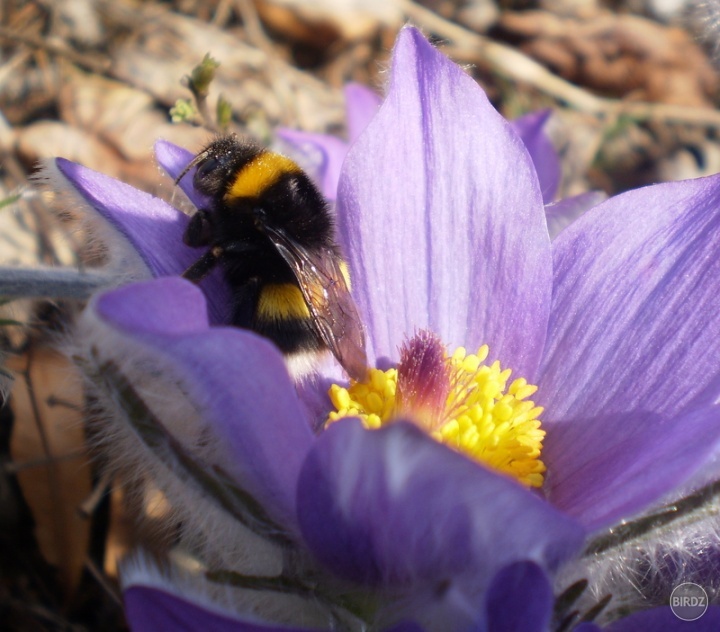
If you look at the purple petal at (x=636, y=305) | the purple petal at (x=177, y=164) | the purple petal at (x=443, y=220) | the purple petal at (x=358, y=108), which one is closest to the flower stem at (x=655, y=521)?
the purple petal at (x=636, y=305)

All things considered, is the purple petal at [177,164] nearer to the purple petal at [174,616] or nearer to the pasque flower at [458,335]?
the pasque flower at [458,335]

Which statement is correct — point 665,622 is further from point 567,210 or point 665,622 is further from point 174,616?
point 567,210

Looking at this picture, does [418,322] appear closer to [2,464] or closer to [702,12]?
[2,464]

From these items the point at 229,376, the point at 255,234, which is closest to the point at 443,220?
the point at 255,234

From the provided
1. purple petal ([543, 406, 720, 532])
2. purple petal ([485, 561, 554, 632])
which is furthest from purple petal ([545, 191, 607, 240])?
purple petal ([485, 561, 554, 632])

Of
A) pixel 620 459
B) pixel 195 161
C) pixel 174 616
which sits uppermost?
pixel 195 161

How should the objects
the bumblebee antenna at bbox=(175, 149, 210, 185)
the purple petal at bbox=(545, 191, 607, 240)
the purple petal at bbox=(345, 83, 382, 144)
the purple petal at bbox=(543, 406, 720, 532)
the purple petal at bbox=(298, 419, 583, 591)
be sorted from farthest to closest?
the purple petal at bbox=(345, 83, 382, 144) → the purple petal at bbox=(545, 191, 607, 240) → the bumblebee antenna at bbox=(175, 149, 210, 185) → the purple petal at bbox=(543, 406, 720, 532) → the purple petal at bbox=(298, 419, 583, 591)

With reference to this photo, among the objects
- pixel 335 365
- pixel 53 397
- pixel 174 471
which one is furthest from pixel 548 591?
pixel 53 397

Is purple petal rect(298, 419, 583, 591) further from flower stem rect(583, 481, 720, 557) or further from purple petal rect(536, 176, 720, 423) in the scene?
purple petal rect(536, 176, 720, 423)
